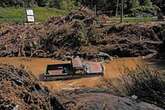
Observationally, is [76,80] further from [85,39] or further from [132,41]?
[132,41]

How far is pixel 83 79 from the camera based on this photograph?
2386 cm

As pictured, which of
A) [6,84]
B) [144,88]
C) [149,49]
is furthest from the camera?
[149,49]

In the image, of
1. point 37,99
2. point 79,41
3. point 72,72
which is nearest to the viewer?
point 37,99

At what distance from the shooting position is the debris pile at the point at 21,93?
37.5ft

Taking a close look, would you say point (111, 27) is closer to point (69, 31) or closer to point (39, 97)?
point (69, 31)

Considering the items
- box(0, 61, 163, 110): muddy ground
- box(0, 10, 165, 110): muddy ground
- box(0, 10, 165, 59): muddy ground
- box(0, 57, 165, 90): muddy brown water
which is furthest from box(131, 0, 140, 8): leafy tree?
box(0, 61, 163, 110): muddy ground

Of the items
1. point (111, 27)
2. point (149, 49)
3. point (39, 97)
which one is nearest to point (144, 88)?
point (39, 97)

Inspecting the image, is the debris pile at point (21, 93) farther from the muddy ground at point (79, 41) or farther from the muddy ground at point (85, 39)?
the muddy ground at point (85, 39)

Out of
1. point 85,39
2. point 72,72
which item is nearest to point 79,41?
point 85,39

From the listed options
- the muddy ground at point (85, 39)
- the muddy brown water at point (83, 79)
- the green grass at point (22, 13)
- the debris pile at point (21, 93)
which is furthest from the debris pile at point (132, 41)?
the debris pile at point (21, 93)

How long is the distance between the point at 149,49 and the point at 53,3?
108 feet

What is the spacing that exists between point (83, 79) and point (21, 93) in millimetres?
11981

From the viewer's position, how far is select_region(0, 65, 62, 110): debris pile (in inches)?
450

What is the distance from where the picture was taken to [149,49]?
31.2 m
